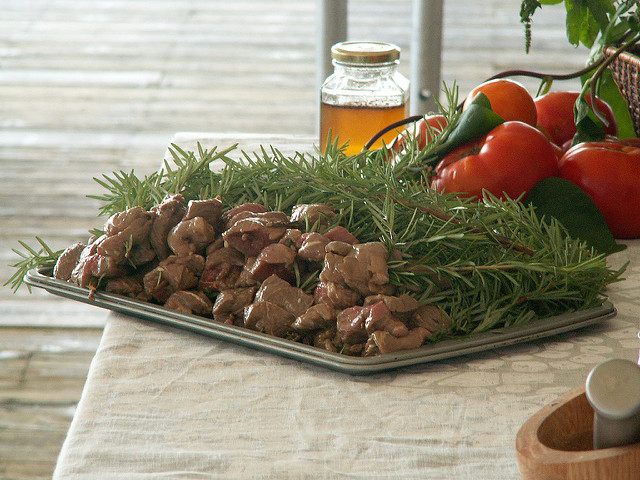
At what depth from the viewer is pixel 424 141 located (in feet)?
2.57

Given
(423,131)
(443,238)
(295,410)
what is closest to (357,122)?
(423,131)

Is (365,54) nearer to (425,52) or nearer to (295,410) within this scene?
(295,410)

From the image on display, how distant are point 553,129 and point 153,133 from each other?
7.53ft

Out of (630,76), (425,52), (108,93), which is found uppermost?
(630,76)

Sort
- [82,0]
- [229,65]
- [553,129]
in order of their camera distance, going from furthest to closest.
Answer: [82,0] < [229,65] < [553,129]

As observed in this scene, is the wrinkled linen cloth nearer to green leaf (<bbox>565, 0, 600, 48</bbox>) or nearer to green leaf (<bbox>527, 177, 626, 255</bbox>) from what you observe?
green leaf (<bbox>527, 177, 626, 255</bbox>)

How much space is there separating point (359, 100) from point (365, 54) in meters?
0.07

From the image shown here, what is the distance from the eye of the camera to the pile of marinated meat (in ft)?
1.68

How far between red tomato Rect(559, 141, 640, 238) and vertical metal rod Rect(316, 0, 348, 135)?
75 centimetres

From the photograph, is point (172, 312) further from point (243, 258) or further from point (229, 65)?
point (229, 65)

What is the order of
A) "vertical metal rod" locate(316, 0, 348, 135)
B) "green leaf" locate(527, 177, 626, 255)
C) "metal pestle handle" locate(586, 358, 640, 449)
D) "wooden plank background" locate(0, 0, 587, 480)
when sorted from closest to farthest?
1. "metal pestle handle" locate(586, 358, 640, 449)
2. "green leaf" locate(527, 177, 626, 255)
3. "vertical metal rod" locate(316, 0, 348, 135)
4. "wooden plank background" locate(0, 0, 587, 480)

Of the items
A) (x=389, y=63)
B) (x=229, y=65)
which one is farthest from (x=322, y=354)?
(x=229, y=65)

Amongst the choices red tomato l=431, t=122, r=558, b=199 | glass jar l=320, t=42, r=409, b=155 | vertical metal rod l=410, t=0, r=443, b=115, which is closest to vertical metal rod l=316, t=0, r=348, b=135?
vertical metal rod l=410, t=0, r=443, b=115

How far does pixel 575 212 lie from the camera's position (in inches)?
28.4
